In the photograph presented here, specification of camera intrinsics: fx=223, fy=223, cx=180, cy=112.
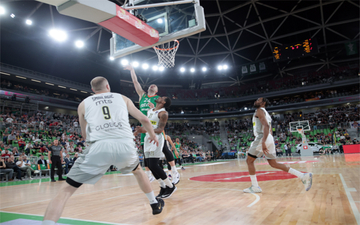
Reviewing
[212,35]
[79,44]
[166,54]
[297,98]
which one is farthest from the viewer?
[297,98]

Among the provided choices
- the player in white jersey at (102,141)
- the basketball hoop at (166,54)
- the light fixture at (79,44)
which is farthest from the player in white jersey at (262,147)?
the light fixture at (79,44)

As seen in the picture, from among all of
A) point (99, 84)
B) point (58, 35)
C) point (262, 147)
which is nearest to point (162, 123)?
point (99, 84)

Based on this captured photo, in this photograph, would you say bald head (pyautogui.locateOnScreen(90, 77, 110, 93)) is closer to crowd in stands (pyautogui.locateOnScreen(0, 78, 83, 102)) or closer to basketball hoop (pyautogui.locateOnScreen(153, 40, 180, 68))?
basketball hoop (pyautogui.locateOnScreen(153, 40, 180, 68))

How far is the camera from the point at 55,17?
1794cm

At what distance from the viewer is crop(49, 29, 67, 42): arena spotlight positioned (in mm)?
18469

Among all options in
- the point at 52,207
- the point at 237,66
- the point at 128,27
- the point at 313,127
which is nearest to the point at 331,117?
the point at 313,127

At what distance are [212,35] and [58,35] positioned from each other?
1625cm

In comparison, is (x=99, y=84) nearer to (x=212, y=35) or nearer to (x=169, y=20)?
(x=169, y=20)

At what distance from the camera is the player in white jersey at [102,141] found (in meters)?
2.30

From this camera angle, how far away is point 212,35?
86.7 ft

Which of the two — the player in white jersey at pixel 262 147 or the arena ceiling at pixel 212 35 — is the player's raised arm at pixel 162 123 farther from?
the arena ceiling at pixel 212 35

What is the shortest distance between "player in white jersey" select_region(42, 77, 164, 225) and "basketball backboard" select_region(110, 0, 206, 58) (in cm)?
458

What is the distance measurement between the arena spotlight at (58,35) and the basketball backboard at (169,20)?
1412 centimetres

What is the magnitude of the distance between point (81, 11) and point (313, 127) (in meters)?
30.3
